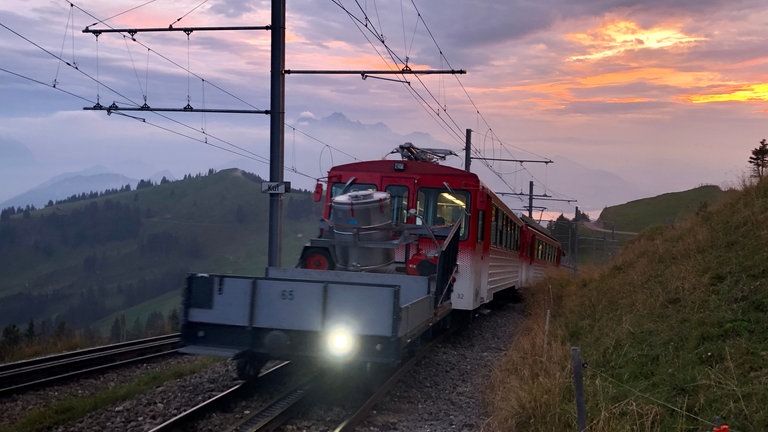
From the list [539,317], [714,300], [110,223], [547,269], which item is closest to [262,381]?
[714,300]

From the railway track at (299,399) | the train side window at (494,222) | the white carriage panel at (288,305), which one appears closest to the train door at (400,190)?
the train side window at (494,222)

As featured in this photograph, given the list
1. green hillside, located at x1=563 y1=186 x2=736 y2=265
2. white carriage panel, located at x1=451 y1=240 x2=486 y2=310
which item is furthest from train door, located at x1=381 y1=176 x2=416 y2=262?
green hillside, located at x1=563 y1=186 x2=736 y2=265

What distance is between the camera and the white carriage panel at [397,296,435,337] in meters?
7.55

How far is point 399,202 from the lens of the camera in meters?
12.9

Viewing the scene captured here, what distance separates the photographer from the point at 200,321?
8.10 meters

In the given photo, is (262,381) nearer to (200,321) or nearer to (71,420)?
(200,321)

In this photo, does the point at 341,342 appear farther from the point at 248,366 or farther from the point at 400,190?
the point at 400,190

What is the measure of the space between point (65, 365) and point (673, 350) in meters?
8.95

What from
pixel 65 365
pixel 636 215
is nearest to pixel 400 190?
pixel 65 365

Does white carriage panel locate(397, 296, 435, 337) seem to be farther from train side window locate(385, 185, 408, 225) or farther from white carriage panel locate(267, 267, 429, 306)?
train side window locate(385, 185, 408, 225)

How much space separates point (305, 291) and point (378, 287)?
849 millimetres

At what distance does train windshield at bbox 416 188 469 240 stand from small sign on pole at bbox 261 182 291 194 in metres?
3.52

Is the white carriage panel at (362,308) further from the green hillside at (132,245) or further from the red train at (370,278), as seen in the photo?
the green hillside at (132,245)

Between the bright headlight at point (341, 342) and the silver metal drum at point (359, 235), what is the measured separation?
9.69ft
